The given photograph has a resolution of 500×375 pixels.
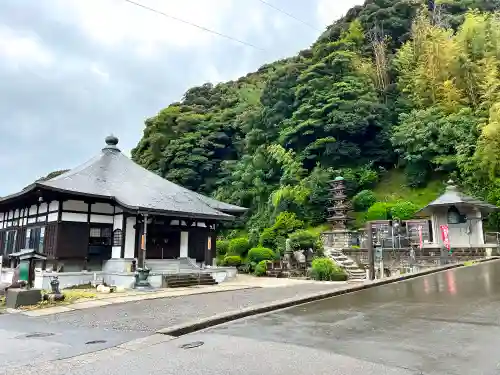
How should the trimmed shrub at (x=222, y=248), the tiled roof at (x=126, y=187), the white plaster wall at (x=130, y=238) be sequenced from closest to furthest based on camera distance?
the tiled roof at (x=126, y=187) < the white plaster wall at (x=130, y=238) < the trimmed shrub at (x=222, y=248)

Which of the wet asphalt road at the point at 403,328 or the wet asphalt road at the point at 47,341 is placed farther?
the wet asphalt road at the point at 47,341

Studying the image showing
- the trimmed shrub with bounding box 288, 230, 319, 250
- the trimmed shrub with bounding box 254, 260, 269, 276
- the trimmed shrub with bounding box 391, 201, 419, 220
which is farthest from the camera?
the trimmed shrub with bounding box 391, 201, 419, 220

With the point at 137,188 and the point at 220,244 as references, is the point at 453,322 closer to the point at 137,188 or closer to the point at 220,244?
the point at 137,188

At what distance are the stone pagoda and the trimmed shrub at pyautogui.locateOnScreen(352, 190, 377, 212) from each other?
1890 mm

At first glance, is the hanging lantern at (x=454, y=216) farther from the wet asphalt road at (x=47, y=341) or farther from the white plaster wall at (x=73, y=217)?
the wet asphalt road at (x=47, y=341)

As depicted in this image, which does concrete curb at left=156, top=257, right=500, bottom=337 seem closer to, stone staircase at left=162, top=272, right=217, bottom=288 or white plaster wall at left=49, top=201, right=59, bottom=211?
stone staircase at left=162, top=272, right=217, bottom=288

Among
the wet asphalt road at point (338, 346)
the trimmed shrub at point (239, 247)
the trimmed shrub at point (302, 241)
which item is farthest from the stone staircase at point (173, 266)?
the wet asphalt road at point (338, 346)

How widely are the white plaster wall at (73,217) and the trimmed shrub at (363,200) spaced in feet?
62.9

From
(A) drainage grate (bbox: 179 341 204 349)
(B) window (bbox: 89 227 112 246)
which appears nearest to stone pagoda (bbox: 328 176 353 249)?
(B) window (bbox: 89 227 112 246)

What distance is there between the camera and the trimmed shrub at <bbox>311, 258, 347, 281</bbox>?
17.6m

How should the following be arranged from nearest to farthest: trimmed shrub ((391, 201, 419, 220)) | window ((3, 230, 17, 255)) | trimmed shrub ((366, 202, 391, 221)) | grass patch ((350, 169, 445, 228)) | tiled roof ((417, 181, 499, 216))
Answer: window ((3, 230, 17, 255)) < tiled roof ((417, 181, 499, 216)) < trimmed shrub ((391, 201, 419, 220)) < trimmed shrub ((366, 202, 391, 221)) < grass patch ((350, 169, 445, 228))

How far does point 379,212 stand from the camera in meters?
26.0

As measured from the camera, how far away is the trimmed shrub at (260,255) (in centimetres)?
2128

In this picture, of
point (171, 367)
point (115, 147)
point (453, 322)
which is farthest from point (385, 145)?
point (171, 367)
